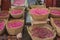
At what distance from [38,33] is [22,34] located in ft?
0.84

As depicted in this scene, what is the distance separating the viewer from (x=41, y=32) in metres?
2.19

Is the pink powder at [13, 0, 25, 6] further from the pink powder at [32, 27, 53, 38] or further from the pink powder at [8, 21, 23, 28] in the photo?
the pink powder at [32, 27, 53, 38]

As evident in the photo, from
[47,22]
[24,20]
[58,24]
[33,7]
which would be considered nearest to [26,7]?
[33,7]

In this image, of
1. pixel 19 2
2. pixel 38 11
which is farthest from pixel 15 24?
pixel 19 2

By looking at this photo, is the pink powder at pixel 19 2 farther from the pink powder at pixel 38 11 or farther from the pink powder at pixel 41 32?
the pink powder at pixel 41 32

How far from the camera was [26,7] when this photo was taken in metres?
2.80

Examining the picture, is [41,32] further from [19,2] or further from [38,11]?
[19,2]

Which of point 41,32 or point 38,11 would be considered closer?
point 41,32

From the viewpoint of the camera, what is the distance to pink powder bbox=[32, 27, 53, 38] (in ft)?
6.88

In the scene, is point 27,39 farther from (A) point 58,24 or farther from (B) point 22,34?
(A) point 58,24

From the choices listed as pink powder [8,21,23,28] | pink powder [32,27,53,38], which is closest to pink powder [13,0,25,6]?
pink powder [8,21,23,28]

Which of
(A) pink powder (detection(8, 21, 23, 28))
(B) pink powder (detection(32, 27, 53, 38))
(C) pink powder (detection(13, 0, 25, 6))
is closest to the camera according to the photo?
(B) pink powder (detection(32, 27, 53, 38))

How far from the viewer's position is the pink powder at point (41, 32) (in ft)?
6.88

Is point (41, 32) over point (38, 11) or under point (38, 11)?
under
